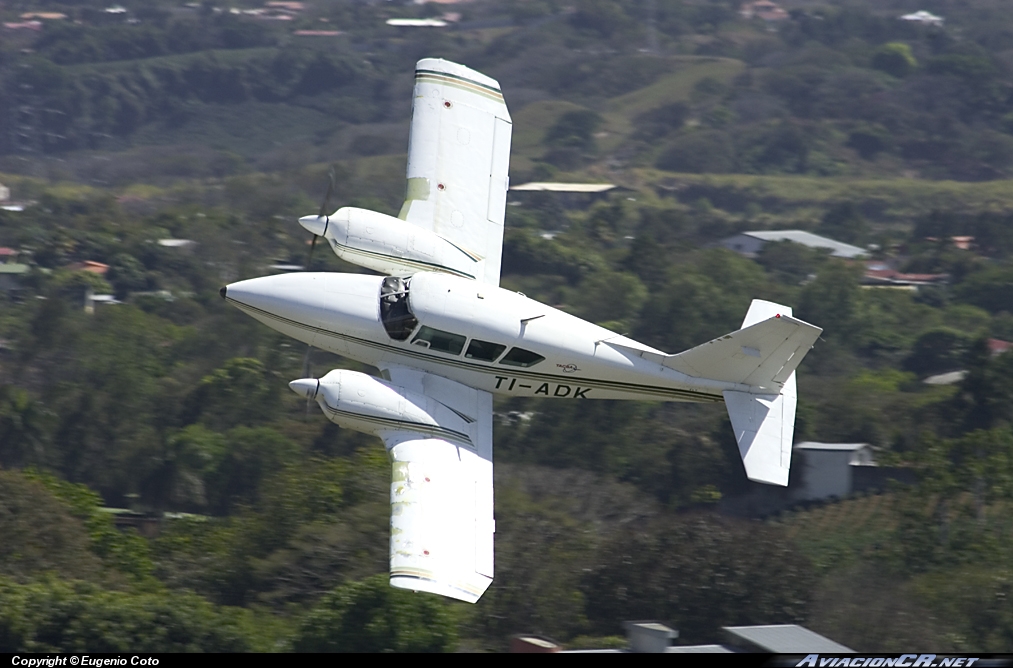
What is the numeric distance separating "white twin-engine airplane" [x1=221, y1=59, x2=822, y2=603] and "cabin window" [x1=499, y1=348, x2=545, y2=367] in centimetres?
4

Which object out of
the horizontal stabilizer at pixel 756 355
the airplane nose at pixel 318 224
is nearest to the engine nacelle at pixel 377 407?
the airplane nose at pixel 318 224

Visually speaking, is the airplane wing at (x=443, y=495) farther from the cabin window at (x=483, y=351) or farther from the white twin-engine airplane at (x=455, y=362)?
the cabin window at (x=483, y=351)

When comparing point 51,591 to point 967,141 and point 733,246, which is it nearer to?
point 733,246

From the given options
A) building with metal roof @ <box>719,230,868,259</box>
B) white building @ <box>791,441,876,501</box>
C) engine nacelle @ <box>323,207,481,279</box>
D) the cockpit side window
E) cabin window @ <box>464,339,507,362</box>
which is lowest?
building with metal roof @ <box>719,230,868,259</box>

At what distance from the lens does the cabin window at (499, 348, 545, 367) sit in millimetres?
33188

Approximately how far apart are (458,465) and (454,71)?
13760mm

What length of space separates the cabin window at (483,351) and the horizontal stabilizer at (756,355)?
191 inches

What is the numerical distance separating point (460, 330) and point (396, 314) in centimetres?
177

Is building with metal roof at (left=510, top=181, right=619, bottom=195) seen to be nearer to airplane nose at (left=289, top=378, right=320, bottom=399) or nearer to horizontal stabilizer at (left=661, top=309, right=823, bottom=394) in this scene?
horizontal stabilizer at (left=661, top=309, right=823, bottom=394)

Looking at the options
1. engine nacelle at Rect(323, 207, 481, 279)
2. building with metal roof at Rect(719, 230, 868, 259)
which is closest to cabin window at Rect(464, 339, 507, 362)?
engine nacelle at Rect(323, 207, 481, 279)

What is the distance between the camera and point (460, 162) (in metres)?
37.5

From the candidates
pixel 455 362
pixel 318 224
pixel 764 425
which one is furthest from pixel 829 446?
pixel 318 224

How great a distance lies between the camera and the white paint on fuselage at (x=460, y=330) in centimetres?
3266

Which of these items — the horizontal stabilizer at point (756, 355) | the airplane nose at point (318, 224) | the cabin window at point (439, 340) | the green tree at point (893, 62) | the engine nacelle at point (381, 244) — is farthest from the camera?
the green tree at point (893, 62)
